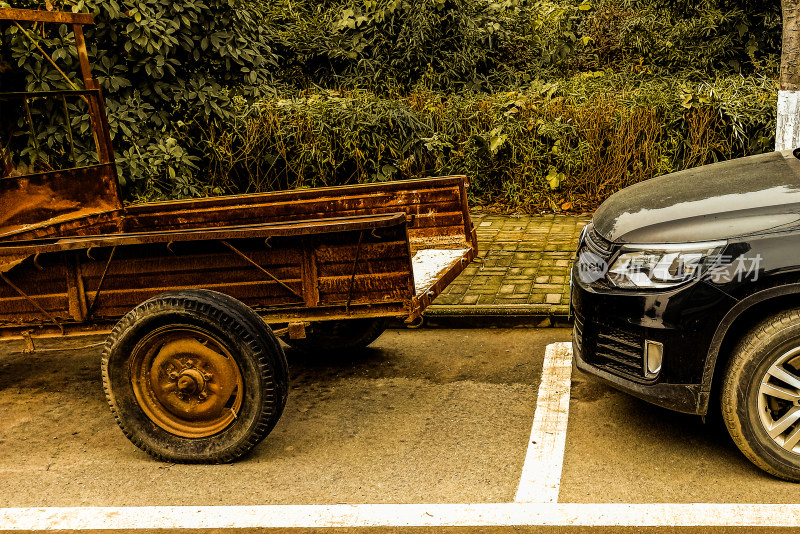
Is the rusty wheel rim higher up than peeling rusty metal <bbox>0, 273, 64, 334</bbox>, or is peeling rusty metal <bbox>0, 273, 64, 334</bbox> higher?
peeling rusty metal <bbox>0, 273, 64, 334</bbox>

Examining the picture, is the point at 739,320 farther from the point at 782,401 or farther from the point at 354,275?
the point at 354,275

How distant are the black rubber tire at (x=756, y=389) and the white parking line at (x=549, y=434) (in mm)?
789

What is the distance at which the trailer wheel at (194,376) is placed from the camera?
12.0ft

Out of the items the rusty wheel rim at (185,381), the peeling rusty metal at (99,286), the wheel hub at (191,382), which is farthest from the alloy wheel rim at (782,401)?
the peeling rusty metal at (99,286)

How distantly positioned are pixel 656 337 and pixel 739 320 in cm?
34

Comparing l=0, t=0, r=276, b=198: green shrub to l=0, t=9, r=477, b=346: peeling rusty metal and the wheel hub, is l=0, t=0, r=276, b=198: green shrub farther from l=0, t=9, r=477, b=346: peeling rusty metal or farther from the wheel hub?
the wheel hub

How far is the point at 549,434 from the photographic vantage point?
398cm

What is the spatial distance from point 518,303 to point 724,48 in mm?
7663

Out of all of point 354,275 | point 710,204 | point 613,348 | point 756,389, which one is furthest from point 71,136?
point 756,389

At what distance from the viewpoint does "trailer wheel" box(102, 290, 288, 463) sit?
3.67m

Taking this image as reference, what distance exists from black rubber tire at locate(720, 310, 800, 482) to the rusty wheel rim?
215 cm

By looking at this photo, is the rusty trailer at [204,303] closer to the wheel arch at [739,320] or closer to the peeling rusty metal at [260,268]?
the peeling rusty metal at [260,268]

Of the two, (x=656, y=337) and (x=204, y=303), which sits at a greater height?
(x=204, y=303)

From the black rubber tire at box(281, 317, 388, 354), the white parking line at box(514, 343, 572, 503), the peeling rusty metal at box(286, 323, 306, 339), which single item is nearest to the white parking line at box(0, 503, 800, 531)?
the white parking line at box(514, 343, 572, 503)
